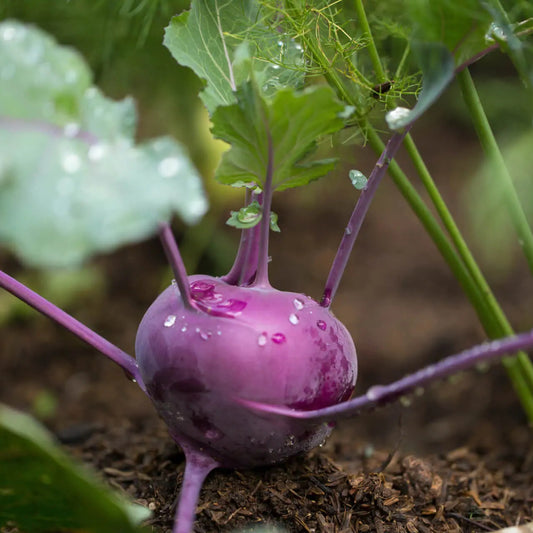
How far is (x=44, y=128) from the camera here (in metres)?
0.37

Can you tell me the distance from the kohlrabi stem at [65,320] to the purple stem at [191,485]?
71mm

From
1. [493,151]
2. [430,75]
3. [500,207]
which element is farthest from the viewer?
[500,207]

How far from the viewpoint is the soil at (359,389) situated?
1.80 feet

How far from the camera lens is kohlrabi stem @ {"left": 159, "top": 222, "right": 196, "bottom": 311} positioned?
1.33 feet

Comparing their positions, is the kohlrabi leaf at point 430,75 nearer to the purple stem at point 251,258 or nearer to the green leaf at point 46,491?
the purple stem at point 251,258

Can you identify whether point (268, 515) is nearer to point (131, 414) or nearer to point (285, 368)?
point (285, 368)

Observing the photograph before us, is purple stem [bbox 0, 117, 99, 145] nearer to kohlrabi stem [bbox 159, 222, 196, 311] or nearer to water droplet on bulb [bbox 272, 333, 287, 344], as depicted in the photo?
kohlrabi stem [bbox 159, 222, 196, 311]

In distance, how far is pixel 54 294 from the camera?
56.2 inches

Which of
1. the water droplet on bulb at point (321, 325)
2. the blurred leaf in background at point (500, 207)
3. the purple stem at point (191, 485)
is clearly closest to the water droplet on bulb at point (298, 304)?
the water droplet on bulb at point (321, 325)

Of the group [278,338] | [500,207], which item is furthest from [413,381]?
[500,207]

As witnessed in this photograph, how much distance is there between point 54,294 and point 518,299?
1083 mm

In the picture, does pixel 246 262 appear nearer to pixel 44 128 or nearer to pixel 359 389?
pixel 44 128

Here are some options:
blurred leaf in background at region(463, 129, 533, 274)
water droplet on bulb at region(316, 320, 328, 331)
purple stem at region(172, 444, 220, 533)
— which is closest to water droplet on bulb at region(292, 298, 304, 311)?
water droplet on bulb at region(316, 320, 328, 331)

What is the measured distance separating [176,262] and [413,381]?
0.57ft
